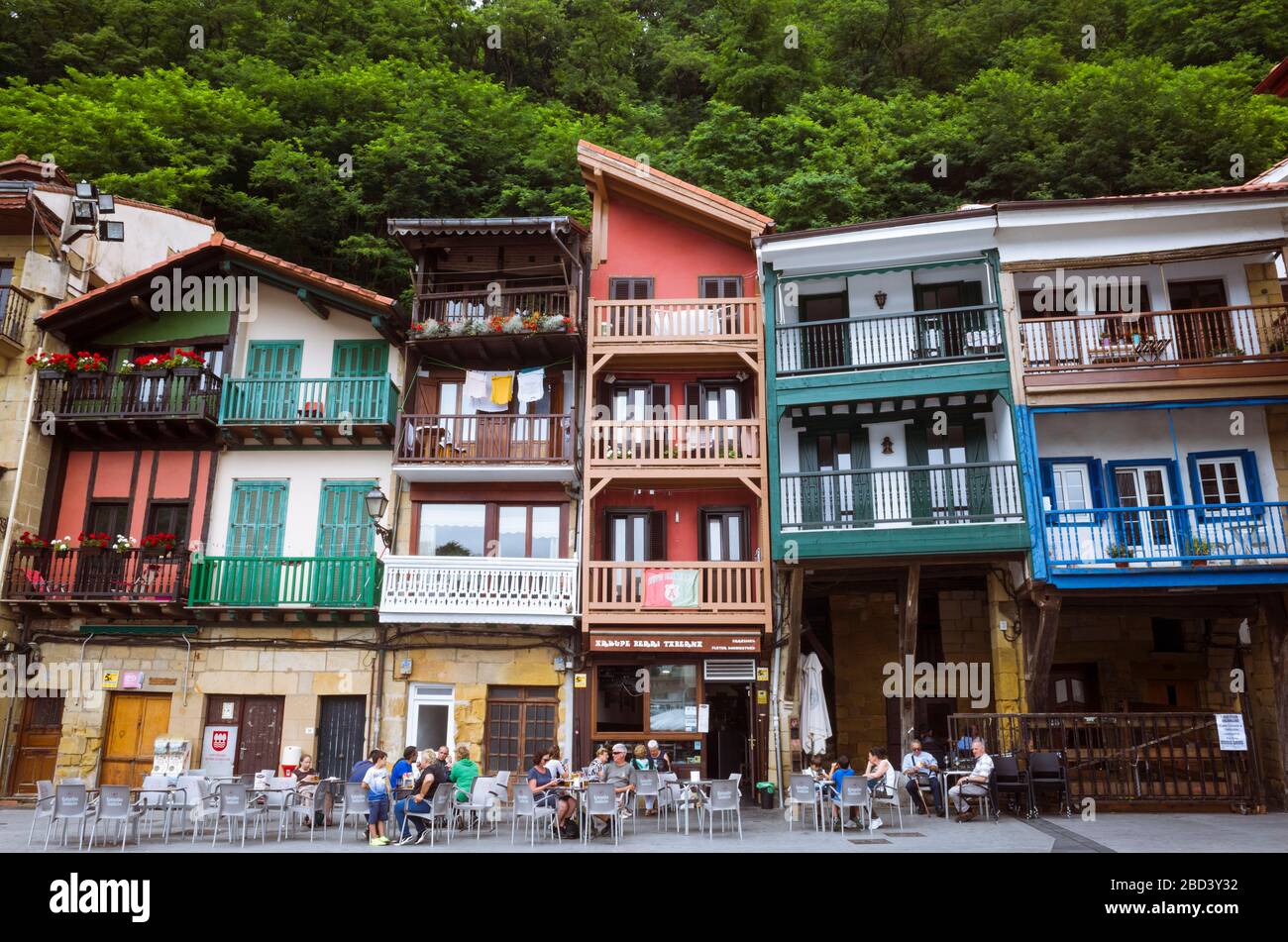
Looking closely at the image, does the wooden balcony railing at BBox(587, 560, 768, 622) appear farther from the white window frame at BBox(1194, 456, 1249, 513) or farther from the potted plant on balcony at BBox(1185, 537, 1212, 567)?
the white window frame at BBox(1194, 456, 1249, 513)

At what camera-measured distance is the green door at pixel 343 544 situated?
1823 cm

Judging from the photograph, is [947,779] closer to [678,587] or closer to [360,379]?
[678,587]

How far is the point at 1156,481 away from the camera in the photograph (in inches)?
687

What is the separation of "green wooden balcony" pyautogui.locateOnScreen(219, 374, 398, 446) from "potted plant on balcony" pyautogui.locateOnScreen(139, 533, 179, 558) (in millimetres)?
2482

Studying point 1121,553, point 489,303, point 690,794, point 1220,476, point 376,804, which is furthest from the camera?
point 489,303

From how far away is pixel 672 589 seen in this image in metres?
17.6

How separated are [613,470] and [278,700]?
837 cm

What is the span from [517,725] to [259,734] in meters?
5.33

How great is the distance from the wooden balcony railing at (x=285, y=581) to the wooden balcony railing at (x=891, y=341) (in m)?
9.52

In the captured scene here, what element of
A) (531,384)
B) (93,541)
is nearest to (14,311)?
(93,541)

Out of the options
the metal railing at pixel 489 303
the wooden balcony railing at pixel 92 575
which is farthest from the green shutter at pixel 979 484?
the wooden balcony railing at pixel 92 575

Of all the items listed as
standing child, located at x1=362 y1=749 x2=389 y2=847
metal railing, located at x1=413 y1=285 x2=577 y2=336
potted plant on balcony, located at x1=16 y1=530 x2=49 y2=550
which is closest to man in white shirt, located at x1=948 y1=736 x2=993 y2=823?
standing child, located at x1=362 y1=749 x2=389 y2=847

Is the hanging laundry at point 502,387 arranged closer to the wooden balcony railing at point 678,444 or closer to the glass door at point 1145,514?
the wooden balcony railing at point 678,444
